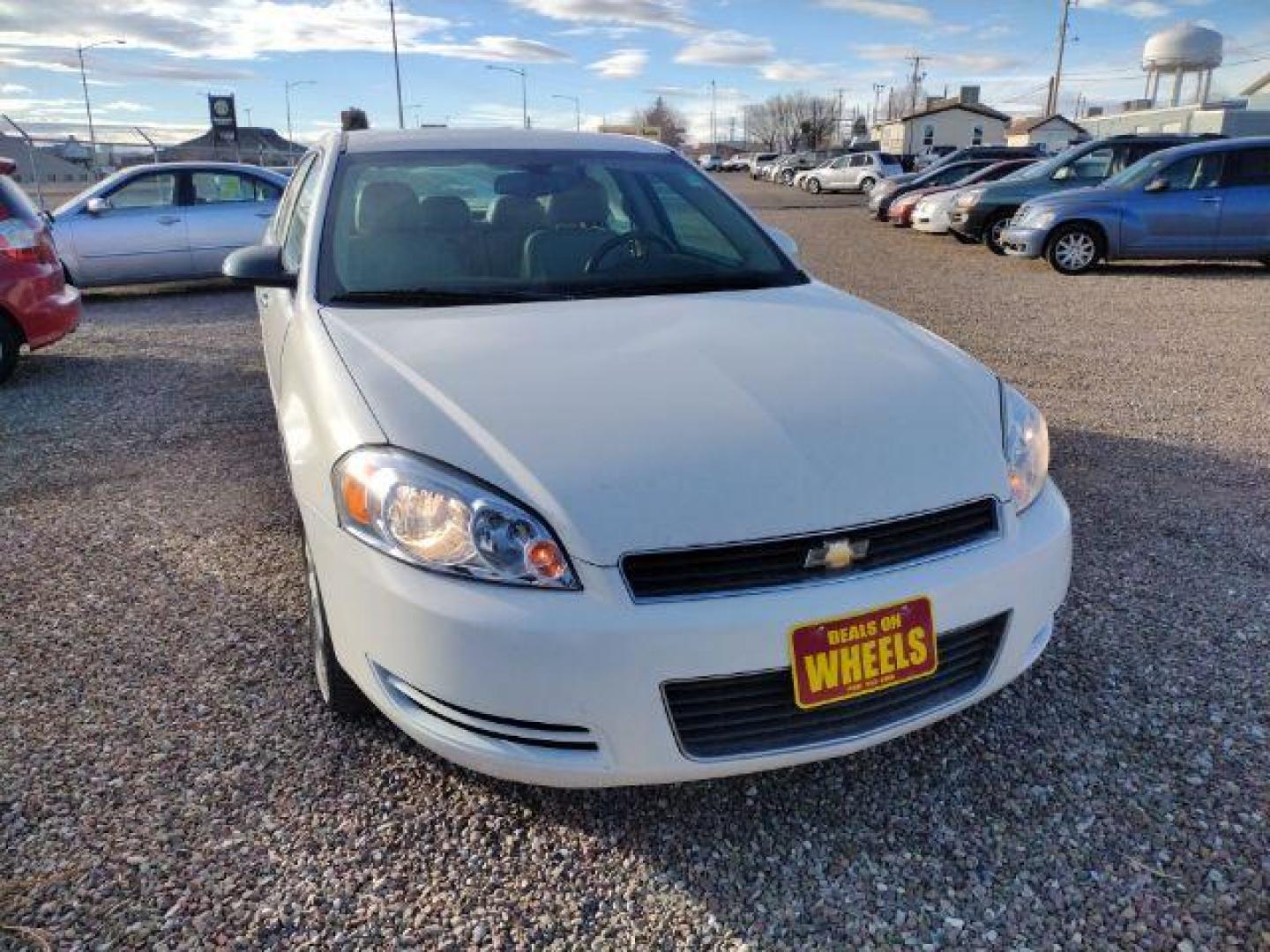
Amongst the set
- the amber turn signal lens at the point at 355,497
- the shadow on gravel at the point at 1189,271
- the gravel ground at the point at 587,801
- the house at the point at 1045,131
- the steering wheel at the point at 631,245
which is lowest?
the gravel ground at the point at 587,801

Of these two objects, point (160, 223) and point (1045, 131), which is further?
point (1045, 131)

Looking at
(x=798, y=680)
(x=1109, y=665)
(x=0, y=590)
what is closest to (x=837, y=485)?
(x=798, y=680)

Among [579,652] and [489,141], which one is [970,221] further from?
[579,652]

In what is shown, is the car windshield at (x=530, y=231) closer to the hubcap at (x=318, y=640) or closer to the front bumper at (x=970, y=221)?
the hubcap at (x=318, y=640)

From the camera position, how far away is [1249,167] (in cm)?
1047

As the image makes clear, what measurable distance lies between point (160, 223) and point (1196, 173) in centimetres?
1166

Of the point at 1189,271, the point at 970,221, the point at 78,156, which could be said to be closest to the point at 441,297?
the point at 1189,271

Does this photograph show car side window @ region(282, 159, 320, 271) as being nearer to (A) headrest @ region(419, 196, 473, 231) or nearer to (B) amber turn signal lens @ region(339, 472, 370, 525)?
(A) headrest @ region(419, 196, 473, 231)

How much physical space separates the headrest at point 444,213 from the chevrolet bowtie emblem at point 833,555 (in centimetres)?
182

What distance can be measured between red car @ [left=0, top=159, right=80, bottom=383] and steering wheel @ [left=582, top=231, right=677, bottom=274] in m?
5.00

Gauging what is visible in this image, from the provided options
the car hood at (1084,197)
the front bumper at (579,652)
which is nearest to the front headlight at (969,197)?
the car hood at (1084,197)

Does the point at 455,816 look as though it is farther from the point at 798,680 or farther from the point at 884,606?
the point at 884,606

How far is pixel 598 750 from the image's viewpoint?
5.94ft

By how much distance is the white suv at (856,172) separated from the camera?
3116 cm
